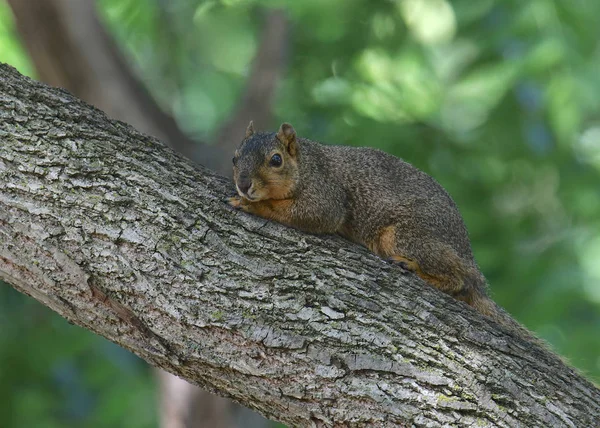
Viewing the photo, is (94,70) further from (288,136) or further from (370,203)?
(370,203)

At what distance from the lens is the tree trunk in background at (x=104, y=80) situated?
767 cm

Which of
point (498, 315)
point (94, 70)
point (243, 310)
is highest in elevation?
point (94, 70)

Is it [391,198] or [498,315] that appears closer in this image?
[498,315]

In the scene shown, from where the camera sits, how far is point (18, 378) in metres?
8.38

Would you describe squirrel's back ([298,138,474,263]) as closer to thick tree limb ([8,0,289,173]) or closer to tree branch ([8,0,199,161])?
thick tree limb ([8,0,289,173])

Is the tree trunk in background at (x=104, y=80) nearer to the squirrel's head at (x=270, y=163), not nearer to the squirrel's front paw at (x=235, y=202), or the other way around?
the squirrel's head at (x=270, y=163)

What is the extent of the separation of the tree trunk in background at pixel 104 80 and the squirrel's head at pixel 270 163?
357 cm

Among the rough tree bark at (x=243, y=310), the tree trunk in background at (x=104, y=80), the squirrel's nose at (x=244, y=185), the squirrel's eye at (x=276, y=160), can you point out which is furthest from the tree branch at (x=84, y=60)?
the rough tree bark at (x=243, y=310)

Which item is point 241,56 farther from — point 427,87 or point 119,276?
point 119,276

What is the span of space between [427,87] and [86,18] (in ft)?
11.1

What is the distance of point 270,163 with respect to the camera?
4.35m

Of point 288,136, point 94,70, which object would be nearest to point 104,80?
point 94,70

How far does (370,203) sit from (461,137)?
12.1 feet

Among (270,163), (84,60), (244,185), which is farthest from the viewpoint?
(84,60)
